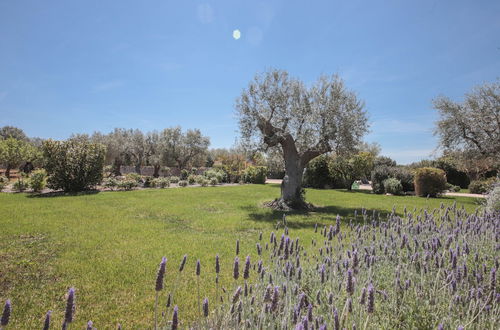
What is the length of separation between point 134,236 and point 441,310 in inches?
307

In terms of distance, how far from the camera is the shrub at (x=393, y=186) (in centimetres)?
2284

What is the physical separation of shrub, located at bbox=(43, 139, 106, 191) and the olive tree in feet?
45.3

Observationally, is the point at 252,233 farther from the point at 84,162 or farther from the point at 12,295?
the point at 84,162

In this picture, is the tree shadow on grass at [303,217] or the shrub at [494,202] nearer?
the shrub at [494,202]

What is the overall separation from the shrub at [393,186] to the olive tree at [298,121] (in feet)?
34.7

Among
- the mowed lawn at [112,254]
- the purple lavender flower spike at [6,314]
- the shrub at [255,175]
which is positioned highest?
the shrub at [255,175]

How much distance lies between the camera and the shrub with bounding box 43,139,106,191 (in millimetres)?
19734

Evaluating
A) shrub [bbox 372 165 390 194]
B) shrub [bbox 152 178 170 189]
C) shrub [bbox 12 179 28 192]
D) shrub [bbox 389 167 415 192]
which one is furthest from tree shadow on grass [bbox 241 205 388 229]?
shrub [bbox 12 179 28 192]

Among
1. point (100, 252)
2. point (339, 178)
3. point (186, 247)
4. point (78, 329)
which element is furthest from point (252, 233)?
point (339, 178)

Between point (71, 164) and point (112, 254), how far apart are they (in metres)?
17.0

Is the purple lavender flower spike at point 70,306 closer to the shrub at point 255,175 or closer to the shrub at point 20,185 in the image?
the shrub at point 20,185

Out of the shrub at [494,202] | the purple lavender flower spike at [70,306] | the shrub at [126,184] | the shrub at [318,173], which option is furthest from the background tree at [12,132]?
the shrub at [494,202]

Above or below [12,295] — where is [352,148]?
above

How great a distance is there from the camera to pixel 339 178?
29.0 meters
